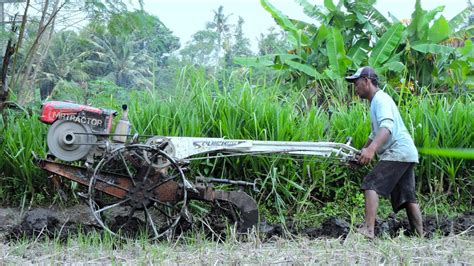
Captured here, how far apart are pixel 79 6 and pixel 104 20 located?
37cm

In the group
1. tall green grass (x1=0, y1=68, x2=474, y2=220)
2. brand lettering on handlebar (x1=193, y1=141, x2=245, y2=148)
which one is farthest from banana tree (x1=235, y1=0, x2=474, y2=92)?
brand lettering on handlebar (x1=193, y1=141, x2=245, y2=148)

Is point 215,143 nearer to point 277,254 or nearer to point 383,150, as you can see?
point 383,150

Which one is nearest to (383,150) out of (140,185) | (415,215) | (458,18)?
(415,215)

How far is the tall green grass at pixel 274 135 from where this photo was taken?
6.54 m

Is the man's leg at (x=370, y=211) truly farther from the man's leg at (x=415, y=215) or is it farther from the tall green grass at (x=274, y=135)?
the tall green grass at (x=274, y=135)

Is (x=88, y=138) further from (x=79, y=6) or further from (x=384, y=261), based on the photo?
(x=79, y=6)

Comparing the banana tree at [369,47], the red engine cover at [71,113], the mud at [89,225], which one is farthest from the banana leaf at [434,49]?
the red engine cover at [71,113]

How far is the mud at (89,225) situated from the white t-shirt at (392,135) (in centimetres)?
61

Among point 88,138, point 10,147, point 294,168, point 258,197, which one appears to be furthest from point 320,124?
point 10,147

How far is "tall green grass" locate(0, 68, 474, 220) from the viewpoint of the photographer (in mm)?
6535

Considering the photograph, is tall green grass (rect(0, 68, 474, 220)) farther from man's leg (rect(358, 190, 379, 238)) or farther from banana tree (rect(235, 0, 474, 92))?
banana tree (rect(235, 0, 474, 92))

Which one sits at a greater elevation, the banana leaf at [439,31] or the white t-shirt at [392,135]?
the banana leaf at [439,31]

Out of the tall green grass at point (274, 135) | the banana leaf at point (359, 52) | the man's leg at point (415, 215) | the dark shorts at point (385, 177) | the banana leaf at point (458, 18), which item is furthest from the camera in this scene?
the banana leaf at point (458, 18)

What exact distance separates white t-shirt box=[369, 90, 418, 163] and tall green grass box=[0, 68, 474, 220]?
1.08 m
